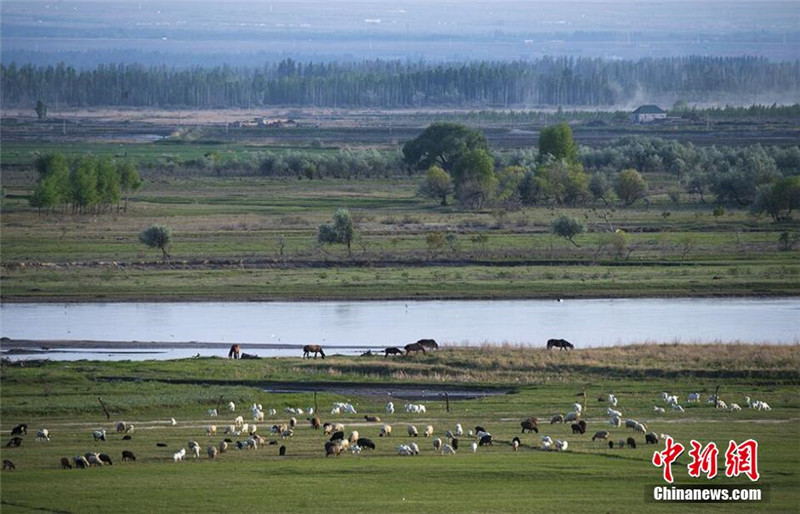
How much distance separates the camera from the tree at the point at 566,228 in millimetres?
51500

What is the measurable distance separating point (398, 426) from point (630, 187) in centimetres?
4446

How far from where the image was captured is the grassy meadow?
1798cm

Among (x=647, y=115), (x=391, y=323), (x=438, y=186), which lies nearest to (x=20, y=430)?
(x=391, y=323)

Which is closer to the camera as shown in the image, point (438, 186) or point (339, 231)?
point (339, 231)

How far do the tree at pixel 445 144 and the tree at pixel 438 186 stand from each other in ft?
25.2

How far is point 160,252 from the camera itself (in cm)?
5006

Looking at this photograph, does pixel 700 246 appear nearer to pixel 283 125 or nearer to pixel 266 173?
pixel 266 173

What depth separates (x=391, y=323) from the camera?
38.4m

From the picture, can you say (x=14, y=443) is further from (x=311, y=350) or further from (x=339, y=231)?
(x=339, y=231)

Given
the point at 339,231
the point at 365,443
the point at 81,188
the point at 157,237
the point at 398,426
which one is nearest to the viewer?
the point at 365,443

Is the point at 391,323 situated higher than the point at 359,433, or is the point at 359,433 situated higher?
the point at 359,433

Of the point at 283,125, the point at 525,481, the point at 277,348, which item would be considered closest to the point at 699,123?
the point at 283,125

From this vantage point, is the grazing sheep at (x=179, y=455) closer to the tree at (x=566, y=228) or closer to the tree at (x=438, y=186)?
the tree at (x=566, y=228)

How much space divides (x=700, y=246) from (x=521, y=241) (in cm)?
690
